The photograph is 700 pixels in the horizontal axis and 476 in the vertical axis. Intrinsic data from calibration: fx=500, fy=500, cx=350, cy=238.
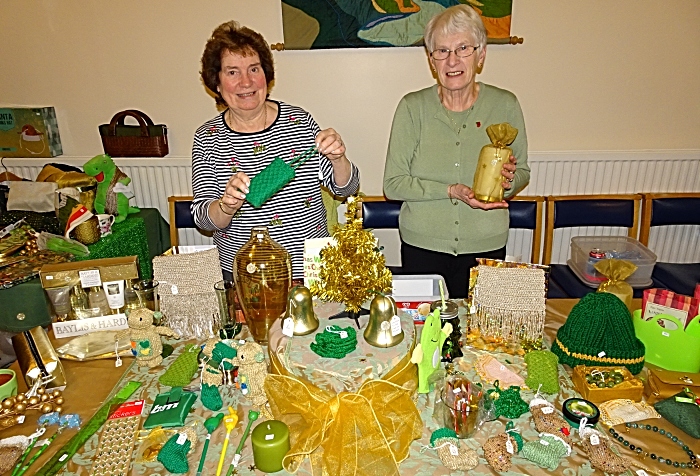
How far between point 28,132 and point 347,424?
361cm

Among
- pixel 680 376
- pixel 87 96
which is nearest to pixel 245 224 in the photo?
pixel 680 376

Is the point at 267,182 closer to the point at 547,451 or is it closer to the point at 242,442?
the point at 242,442

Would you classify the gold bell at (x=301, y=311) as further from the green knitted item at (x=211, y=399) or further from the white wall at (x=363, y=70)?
the white wall at (x=363, y=70)

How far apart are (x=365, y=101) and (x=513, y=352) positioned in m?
2.45

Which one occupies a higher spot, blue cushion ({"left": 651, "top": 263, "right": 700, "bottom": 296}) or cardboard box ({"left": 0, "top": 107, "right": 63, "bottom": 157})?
cardboard box ({"left": 0, "top": 107, "right": 63, "bottom": 157})

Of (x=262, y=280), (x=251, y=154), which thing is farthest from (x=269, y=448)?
(x=251, y=154)

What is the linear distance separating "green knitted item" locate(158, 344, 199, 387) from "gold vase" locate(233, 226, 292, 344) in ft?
0.68

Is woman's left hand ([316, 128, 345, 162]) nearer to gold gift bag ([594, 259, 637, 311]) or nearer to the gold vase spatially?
the gold vase

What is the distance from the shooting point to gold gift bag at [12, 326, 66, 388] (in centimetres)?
142

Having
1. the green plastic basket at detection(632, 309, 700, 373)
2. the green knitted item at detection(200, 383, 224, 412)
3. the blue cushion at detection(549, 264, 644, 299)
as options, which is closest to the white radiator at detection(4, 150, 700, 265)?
the blue cushion at detection(549, 264, 644, 299)

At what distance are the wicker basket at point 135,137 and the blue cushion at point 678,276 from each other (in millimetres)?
3365

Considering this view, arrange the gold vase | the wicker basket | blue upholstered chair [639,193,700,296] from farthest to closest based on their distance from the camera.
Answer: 1. the wicker basket
2. blue upholstered chair [639,193,700,296]
3. the gold vase

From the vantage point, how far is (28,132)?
364cm

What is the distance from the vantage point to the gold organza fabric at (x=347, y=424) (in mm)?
1144
